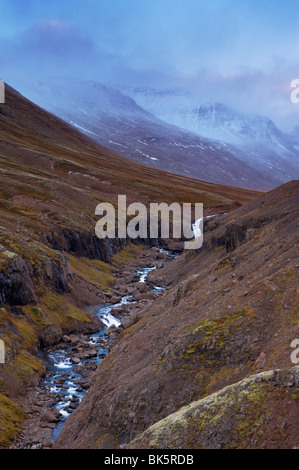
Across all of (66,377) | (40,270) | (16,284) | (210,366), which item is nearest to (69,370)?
(66,377)

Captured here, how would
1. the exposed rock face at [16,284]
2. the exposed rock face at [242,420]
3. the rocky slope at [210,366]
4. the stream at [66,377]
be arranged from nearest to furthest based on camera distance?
1. the exposed rock face at [242,420]
2. the rocky slope at [210,366]
3. the stream at [66,377]
4. the exposed rock face at [16,284]

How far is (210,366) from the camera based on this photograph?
2447 cm

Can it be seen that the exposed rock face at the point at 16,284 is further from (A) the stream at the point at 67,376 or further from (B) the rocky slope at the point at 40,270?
(A) the stream at the point at 67,376

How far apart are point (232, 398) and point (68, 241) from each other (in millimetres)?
67062

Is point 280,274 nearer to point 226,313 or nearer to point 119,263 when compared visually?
point 226,313

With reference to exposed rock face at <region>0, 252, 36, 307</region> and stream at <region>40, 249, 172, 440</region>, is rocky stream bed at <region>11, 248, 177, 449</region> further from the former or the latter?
exposed rock face at <region>0, 252, 36, 307</region>

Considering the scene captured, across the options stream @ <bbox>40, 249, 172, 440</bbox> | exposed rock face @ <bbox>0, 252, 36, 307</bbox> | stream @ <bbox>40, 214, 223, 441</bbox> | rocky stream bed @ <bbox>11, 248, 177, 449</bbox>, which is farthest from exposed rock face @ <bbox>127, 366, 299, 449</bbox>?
exposed rock face @ <bbox>0, 252, 36, 307</bbox>

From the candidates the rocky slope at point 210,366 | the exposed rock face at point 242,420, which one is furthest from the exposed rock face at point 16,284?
the exposed rock face at point 242,420

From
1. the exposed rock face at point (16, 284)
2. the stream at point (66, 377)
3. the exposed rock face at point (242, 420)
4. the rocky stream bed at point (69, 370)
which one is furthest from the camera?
the exposed rock face at point (16, 284)

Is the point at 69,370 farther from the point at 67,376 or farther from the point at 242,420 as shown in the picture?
the point at 242,420

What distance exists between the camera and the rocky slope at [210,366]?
1809cm

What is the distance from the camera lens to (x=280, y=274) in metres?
29.4

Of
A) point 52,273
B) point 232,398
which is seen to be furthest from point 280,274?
point 52,273

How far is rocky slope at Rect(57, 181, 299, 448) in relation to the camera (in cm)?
1809
